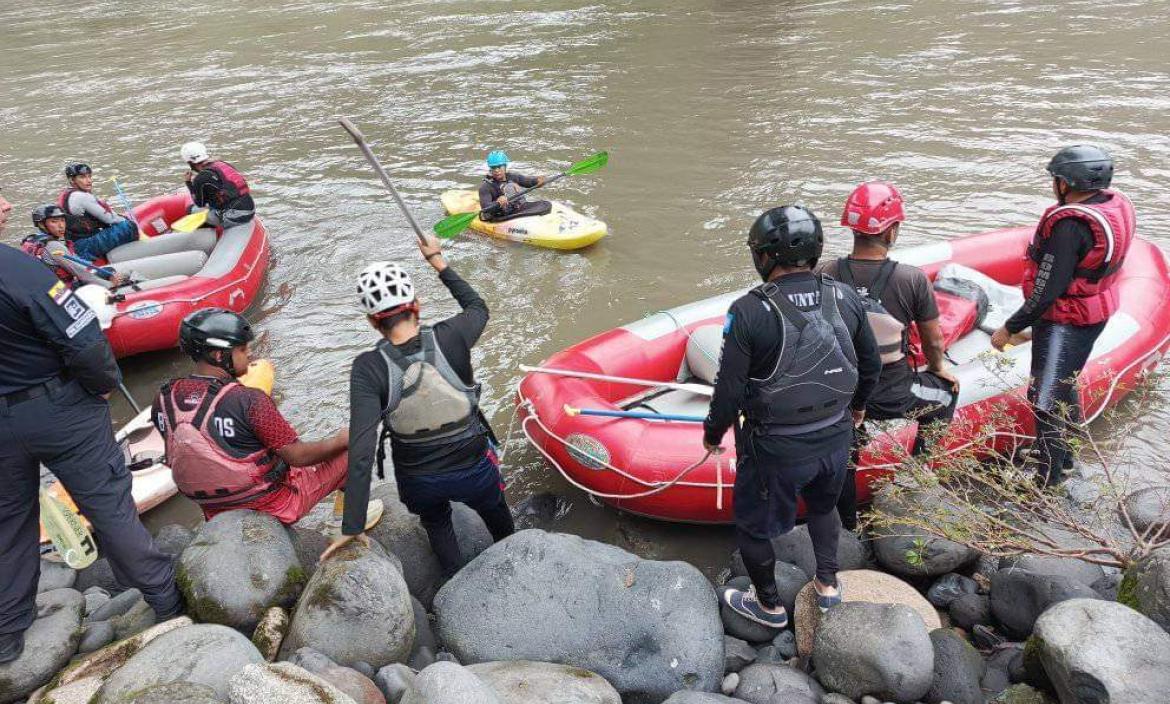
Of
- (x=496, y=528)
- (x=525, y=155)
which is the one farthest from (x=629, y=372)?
(x=525, y=155)

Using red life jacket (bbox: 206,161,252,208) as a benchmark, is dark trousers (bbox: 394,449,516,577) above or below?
below

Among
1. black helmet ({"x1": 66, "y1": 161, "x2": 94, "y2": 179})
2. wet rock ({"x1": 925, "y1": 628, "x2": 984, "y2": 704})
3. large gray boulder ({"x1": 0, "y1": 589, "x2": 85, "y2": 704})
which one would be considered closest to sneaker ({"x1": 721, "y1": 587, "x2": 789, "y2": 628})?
wet rock ({"x1": 925, "y1": 628, "x2": 984, "y2": 704})

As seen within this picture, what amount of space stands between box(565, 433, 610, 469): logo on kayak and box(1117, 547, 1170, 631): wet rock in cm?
241

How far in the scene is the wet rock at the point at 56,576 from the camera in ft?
13.3

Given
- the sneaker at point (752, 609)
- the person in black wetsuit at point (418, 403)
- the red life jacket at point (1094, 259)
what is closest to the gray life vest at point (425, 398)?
the person in black wetsuit at point (418, 403)

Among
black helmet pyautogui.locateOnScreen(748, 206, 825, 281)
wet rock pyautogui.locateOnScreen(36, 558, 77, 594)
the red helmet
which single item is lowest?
wet rock pyautogui.locateOnScreen(36, 558, 77, 594)

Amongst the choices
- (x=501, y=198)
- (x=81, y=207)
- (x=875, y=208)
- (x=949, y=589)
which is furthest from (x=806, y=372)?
(x=81, y=207)

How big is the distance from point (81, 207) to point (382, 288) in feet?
19.6

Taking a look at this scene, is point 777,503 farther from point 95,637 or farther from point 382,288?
point 95,637

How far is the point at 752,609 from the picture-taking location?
3420 millimetres

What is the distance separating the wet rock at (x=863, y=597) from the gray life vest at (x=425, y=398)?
1603 millimetres

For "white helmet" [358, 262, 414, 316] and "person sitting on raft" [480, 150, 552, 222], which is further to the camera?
"person sitting on raft" [480, 150, 552, 222]

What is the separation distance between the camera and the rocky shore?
8.18 ft

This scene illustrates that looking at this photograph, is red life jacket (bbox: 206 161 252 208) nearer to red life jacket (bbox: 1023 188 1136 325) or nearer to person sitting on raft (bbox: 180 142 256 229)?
person sitting on raft (bbox: 180 142 256 229)
